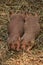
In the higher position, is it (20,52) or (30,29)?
(30,29)

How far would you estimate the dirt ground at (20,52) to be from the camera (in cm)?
368

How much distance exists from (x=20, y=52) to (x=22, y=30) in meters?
0.40

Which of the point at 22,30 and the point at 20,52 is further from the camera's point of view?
the point at 22,30

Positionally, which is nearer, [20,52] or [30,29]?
[20,52]

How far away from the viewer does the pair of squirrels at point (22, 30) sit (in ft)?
12.5

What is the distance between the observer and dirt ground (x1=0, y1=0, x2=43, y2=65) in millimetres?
3680

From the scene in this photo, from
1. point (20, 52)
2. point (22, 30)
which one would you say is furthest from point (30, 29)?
point (20, 52)

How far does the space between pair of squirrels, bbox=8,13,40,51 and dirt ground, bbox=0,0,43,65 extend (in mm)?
90

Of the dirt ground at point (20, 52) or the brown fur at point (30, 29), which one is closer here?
the dirt ground at point (20, 52)

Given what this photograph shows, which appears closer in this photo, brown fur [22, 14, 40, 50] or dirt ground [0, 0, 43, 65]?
dirt ground [0, 0, 43, 65]

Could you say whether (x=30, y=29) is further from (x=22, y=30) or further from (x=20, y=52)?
(x=20, y=52)

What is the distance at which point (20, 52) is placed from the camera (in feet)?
12.4

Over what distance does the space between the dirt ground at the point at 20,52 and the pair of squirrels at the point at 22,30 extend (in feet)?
0.30

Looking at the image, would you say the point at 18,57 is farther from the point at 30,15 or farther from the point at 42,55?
the point at 30,15
